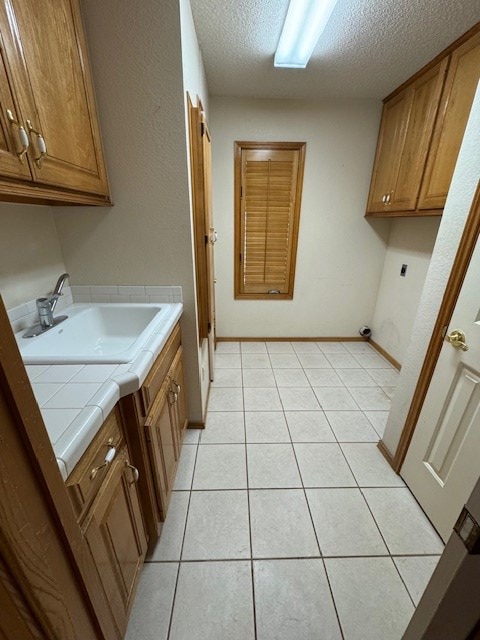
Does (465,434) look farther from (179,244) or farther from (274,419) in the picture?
(179,244)

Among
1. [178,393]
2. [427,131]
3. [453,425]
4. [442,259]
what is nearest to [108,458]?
[178,393]

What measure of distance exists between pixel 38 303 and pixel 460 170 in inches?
73.7

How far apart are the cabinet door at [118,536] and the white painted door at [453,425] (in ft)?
4.27

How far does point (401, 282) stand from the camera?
2598mm

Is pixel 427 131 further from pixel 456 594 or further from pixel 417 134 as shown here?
pixel 456 594

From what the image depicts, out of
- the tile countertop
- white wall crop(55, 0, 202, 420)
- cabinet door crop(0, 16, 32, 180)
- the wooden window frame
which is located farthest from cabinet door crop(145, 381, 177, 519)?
the wooden window frame

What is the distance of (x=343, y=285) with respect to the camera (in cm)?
299

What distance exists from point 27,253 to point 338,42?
2.12m

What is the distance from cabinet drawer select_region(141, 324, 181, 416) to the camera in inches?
37.7

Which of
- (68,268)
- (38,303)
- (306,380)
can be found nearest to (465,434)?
(306,380)

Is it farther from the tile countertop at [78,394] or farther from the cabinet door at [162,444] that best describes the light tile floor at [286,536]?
the tile countertop at [78,394]

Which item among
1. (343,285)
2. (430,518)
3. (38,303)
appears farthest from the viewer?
(343,285)

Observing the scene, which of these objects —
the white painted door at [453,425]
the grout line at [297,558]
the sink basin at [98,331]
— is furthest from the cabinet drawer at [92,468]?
the white painted door at [453,425]

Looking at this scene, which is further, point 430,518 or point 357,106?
point 357,106
